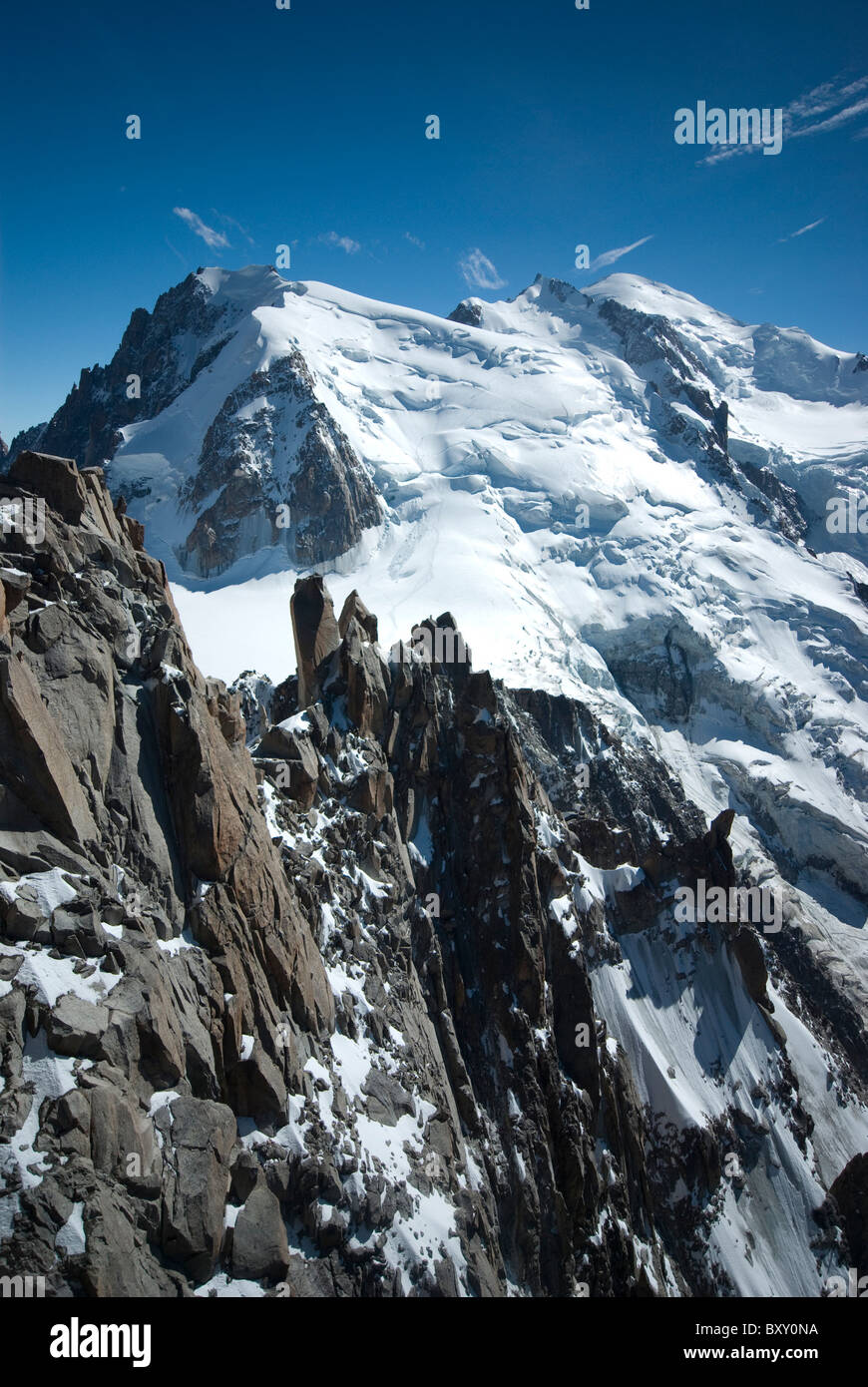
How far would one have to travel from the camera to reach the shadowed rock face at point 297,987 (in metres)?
19.2

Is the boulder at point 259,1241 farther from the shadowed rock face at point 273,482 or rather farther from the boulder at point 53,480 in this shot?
the shadowed rock face at point 273,482

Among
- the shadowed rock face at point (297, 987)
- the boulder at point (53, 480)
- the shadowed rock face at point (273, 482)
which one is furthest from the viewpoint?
the shadowed rock face at point (273, 482)

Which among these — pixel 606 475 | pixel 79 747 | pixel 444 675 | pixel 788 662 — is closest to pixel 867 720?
pixel 788 662

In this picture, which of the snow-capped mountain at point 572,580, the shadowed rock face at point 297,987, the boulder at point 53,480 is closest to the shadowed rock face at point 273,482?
the snow-capped mountain at point 572,580

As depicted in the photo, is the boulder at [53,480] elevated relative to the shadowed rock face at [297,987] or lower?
elevated

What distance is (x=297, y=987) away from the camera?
103 ft

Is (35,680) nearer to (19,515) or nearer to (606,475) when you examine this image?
(19,515)

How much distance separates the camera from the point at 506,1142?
145 ft

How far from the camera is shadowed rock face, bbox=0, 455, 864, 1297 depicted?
19234 mm

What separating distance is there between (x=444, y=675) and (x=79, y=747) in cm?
3778

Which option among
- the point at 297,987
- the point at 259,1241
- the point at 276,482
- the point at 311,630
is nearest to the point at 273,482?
the point at 276,482
